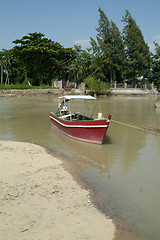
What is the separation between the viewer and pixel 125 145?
1180cm

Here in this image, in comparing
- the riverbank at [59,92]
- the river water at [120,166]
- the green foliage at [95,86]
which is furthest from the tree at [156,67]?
the river water at [120,166]

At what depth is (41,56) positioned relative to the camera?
5022 cm

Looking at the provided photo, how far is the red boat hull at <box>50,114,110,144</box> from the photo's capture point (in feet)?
36.7

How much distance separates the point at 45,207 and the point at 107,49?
172ft

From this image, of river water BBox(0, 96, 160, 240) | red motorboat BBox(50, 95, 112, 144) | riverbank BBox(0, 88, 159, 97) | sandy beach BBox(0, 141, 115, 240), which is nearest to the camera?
sandy beach BBox(0, 141, 115, 240)

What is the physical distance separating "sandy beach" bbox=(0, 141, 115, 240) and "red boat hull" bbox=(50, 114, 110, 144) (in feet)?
12.8

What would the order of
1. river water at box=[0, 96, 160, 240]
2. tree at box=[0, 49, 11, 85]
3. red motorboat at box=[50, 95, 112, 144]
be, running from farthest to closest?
tree at box=[0, 49, 11, 85]
red motorboat at box=[50, 95, 112, 144]
river water at box=[0, 96, 160, 240]

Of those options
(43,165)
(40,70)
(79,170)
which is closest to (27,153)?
(43,165)

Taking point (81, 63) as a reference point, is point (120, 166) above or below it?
below

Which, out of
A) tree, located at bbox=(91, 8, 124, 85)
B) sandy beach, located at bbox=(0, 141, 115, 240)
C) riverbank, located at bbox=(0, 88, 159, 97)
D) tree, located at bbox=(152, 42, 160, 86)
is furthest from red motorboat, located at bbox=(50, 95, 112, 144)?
tree, located at bbox=(152, 42, 160, 86)

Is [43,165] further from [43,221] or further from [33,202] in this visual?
[43,221]

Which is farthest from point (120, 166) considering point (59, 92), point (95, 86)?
point (59, 92)

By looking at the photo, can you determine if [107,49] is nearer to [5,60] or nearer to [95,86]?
[95,86]

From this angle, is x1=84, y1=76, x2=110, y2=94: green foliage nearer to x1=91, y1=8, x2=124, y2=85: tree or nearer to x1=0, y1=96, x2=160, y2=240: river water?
x1=91, y1=8, x2=124, y2=85: tree
